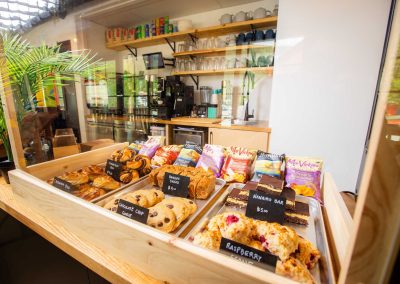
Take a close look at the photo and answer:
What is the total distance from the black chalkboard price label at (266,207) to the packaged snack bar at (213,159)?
1.29ft

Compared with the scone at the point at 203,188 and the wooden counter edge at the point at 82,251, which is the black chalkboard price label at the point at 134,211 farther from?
the scone at the point at 203,188

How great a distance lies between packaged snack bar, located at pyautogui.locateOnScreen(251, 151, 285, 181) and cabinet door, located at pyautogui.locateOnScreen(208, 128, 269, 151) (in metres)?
1.35

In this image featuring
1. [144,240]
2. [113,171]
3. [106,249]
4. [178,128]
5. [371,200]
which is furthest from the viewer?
[178,128]

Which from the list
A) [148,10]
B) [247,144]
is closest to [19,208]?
[247,144]

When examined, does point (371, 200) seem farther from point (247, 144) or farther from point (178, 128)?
point (178, 128)

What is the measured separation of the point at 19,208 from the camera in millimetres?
883

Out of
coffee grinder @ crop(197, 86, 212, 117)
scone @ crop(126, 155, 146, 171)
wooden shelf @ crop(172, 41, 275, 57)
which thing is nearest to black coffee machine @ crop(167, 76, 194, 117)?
coffee grinder @ crop(197, 86, 212, 117)

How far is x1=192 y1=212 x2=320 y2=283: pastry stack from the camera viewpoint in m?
0.48

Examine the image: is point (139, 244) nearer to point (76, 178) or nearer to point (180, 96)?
point (76, 178)

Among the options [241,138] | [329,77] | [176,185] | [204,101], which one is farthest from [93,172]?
[204,101]

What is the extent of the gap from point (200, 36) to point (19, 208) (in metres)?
2.96

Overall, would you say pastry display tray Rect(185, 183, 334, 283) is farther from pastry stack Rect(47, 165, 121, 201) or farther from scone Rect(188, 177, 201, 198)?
pastry stack Rect(47, 165, 121, 201)

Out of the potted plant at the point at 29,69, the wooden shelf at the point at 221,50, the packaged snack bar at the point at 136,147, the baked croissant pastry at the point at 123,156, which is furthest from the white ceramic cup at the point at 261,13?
the baked croissant pastry at the point at 123,156

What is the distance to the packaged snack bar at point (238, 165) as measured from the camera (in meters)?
1.00
